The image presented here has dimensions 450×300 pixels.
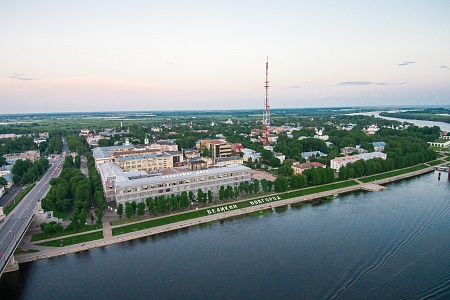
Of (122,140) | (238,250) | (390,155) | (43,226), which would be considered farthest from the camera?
(122,140)

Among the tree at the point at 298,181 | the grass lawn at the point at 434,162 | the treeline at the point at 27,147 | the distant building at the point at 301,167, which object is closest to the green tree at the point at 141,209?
the tree at the point at 298,181

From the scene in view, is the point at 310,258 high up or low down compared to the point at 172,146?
down

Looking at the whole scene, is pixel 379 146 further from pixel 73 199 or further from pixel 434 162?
pixel 73 199

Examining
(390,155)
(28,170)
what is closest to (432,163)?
(390,155)

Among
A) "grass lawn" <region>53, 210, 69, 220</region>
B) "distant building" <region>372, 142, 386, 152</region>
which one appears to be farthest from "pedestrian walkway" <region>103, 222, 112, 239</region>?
"distant building" <region>372, 142, 386, 152</region>

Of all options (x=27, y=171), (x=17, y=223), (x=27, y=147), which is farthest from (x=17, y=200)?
(x=27, y=147)

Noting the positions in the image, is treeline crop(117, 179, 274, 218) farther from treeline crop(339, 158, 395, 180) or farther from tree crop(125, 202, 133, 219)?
treeline crop(339, 158, 395, 180)

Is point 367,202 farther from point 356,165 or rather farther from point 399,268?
point 399,268
